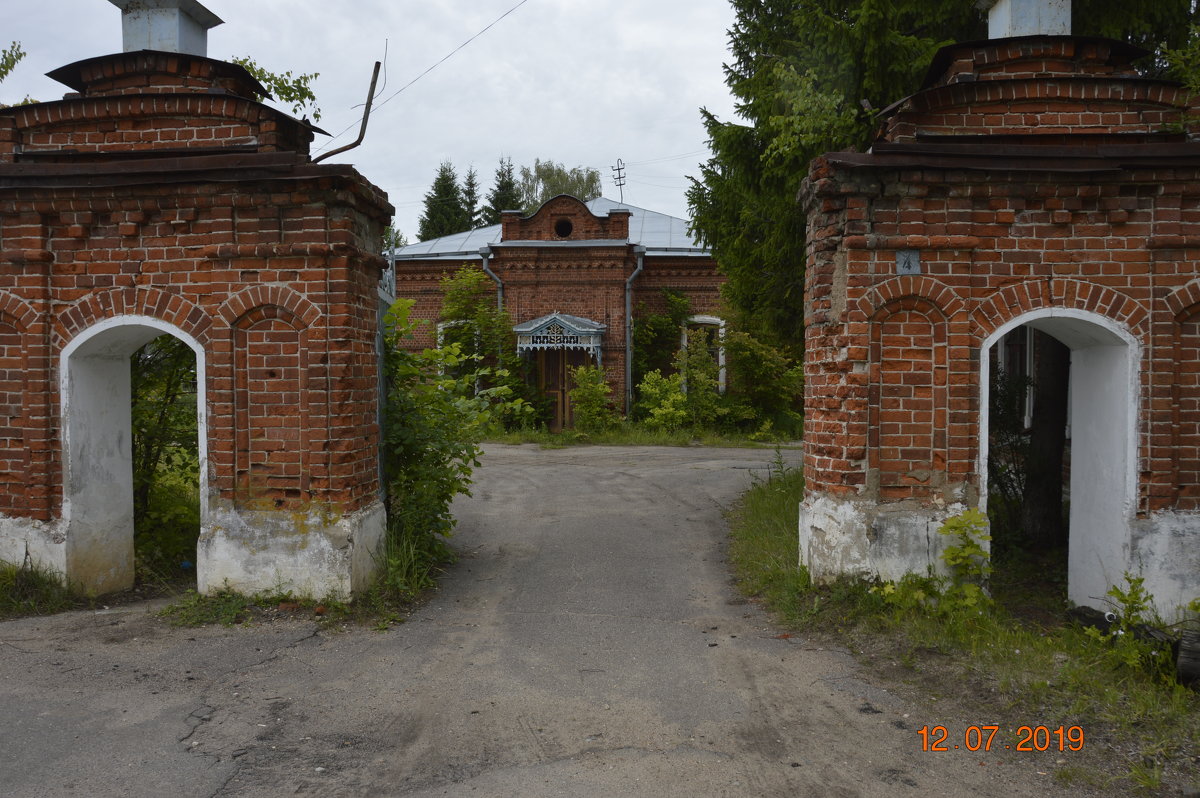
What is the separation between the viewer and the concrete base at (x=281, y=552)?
18.6ft

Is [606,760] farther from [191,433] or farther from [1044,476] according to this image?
[1044,476]

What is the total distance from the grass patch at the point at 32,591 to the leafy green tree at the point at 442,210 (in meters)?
30.3

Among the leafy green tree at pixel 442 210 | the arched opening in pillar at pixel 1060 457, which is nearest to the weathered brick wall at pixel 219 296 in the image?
the arched opening in pillar at pixel 1060 457

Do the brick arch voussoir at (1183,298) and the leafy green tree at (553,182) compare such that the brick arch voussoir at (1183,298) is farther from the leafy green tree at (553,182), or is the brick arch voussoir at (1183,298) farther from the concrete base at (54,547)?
the leafy green tree at (553,182)

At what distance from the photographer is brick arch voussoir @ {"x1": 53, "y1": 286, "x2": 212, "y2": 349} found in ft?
18.8

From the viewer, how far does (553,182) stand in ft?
123

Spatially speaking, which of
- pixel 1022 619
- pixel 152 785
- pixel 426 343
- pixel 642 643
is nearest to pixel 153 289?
pixel 152 785

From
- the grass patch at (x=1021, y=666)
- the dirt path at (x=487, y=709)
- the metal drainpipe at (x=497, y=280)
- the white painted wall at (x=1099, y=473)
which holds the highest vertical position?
the metal drainpipe at (x=497, y=280)

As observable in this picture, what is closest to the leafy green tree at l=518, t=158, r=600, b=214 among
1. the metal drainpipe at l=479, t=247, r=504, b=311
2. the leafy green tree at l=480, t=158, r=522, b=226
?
the leafy green tree at l=480, t=158, r=522, b=226

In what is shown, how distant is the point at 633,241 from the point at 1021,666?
1656 cm

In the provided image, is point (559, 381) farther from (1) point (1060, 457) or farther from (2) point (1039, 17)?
(2) point (1039, 17)

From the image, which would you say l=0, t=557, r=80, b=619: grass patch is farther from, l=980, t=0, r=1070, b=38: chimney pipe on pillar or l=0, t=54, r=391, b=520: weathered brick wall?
l=980, t=0, r=1070, b=38: chimney pipe on pillar
